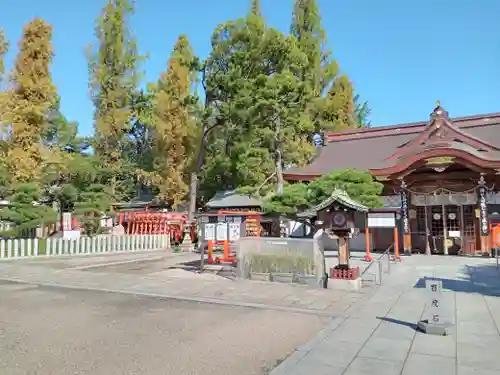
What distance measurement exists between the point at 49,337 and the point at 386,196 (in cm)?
1751

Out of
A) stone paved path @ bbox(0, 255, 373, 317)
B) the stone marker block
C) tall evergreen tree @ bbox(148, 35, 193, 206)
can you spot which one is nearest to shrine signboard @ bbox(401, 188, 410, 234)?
stone paved path @ bbox(0, 255, 373, 317)

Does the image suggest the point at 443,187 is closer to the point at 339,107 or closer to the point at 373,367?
the point at 373,367

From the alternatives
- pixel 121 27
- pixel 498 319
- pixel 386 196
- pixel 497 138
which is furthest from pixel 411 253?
pixel 121 27

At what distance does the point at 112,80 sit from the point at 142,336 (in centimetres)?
2722

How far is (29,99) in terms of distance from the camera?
23.1 m

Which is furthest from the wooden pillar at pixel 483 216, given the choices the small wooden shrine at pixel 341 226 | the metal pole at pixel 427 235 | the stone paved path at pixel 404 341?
the small wooden shrine at pixel 341 226

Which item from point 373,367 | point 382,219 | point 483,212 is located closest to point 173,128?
point 382,219

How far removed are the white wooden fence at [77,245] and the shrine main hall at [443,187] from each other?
9.53m

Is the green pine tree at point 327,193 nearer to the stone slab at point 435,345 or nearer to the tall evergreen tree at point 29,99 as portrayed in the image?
the stone slab at point 435,345

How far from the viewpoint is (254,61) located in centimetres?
2333

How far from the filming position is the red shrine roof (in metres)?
17.7

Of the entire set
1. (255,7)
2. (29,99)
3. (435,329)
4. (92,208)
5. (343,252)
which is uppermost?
(255,7)

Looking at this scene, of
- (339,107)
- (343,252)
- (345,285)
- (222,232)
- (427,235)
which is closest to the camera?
(345,285)

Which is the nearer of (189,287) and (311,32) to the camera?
(189,287)
